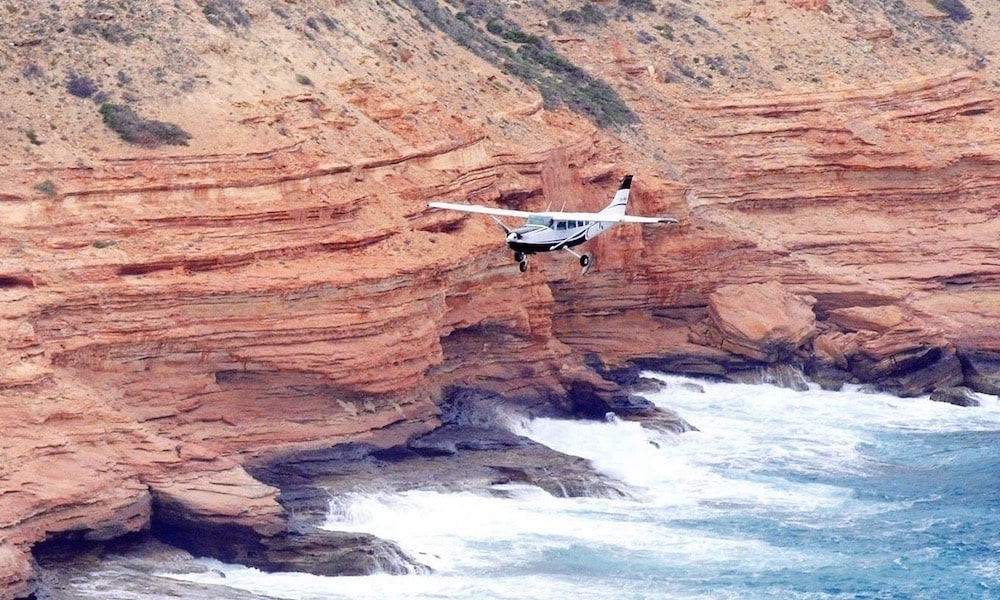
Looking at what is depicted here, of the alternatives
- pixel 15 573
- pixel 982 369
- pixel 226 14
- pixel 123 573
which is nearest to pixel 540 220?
pixel 226 14

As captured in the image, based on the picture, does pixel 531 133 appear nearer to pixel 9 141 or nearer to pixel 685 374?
pixel 685 374

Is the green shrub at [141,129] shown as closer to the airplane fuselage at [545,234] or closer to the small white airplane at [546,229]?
the small white airplane at [546,229]

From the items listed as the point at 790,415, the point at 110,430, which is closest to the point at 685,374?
the point at 790,415

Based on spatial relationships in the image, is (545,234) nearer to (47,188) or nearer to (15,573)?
(47,188)

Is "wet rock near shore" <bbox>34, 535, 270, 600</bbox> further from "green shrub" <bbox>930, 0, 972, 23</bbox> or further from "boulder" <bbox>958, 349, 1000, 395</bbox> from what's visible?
"green shrub" <bbox>930, 0, 972, 23</bbox>

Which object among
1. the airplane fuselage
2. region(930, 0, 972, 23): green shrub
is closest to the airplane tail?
the airplane fuselage

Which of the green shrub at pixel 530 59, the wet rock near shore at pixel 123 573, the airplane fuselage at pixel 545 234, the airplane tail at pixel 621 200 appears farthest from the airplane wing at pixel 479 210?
the green shrub at pixel 530 59

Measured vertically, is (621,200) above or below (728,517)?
above
